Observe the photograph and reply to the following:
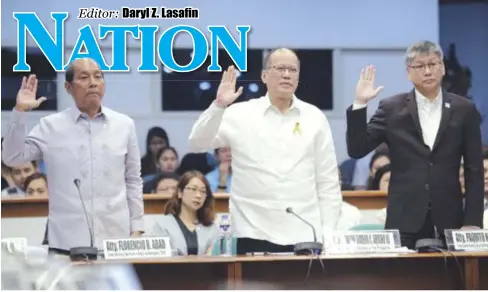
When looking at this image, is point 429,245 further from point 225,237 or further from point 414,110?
point 225,237

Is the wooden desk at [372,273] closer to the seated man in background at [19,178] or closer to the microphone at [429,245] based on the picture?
the microphone at [429,245]

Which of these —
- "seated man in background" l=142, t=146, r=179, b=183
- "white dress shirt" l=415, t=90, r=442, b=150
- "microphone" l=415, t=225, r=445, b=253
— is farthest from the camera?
"seated man in background" l=142, t=146, r=179, b=183

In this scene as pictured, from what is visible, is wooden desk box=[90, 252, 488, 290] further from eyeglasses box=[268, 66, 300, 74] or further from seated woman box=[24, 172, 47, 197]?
seated woman box=[24, 172, 47, 197]

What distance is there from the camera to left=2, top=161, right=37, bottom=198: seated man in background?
586cm

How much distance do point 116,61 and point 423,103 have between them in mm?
1586

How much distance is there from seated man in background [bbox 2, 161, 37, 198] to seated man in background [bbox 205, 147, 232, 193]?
3.16 ft

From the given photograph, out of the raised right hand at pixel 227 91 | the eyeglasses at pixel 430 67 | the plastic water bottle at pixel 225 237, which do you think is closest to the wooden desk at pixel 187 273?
the plastic water bottle at pixel 225 237

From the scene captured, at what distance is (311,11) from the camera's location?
5.93 metres

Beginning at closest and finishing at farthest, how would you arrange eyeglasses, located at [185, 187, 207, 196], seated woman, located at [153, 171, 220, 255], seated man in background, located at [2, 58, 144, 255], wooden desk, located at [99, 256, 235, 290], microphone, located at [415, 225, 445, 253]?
wooden desk, located at [99, 256, 235, 290] → microphone, located at [415, 225, 445, 253] → seated man in background, located at [2, 58, 144, 255] → seated woman, located at [153, 171, 220, 255] → eyeglasses, located at [185, 187, 207, 196]

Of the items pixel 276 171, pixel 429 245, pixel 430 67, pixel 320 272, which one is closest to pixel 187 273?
pixel 320 272

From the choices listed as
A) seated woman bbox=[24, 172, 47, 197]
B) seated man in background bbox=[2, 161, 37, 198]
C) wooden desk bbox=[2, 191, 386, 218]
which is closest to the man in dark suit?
wooden desk bbox=[2, 191, 386, 218]

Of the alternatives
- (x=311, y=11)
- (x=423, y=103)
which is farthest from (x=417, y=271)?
(x=311, y=11)

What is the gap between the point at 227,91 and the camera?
5012mm

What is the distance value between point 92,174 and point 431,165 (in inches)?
60.7
